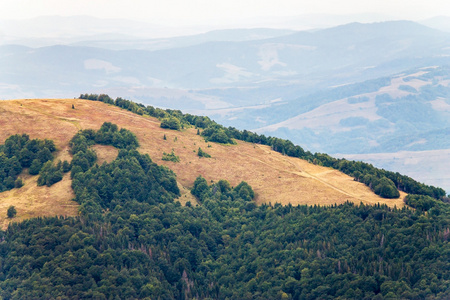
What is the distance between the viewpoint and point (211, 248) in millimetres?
181375

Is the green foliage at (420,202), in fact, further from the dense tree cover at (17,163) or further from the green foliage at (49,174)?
the dense tree cover at (17,163)

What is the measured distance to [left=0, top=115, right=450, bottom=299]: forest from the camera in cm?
A: 14462

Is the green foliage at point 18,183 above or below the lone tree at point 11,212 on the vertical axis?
above

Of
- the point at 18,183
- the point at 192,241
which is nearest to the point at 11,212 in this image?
the point at 18,183

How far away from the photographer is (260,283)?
158 m

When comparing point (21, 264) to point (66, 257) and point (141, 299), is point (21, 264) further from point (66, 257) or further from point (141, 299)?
point (141, 299)

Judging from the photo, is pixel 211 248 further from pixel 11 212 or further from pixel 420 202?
pixel 420 202

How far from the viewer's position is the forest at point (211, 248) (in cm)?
14462

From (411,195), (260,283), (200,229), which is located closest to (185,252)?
(200,229)

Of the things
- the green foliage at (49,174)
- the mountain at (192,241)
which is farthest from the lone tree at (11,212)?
the green foliage at (49,174)

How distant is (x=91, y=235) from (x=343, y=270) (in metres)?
60.4

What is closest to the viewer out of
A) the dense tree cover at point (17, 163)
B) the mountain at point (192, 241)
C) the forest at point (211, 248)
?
the forest at point (211, 248)

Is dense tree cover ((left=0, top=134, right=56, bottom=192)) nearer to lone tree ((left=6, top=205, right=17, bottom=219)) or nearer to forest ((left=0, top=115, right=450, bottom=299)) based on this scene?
forest ((left=0, top=115, right=450, bottom=299))

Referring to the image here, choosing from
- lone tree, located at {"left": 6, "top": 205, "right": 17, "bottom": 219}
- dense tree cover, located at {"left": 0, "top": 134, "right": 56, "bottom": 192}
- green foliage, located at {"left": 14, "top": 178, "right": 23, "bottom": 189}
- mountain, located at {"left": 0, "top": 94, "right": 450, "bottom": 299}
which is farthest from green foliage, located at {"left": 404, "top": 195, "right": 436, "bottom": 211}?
green foliage, located at {"left": 14, "top": 178, "right": 23, "bottom": 189}
